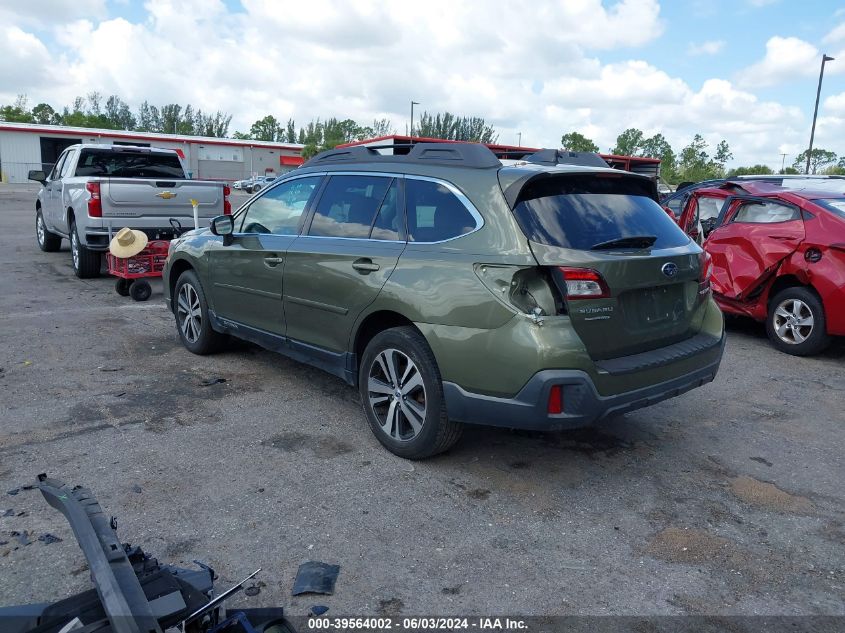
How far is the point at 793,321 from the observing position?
6930 mm

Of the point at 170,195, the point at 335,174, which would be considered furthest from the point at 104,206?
the point at 335,174

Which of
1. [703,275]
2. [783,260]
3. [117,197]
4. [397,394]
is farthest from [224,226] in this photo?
[783,260]

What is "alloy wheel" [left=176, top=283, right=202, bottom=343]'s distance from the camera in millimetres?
6289

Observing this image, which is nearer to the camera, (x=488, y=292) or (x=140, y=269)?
(x=488, y=292)

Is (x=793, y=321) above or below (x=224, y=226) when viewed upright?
below

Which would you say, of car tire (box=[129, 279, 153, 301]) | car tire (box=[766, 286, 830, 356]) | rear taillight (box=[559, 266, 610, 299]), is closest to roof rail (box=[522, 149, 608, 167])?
rear taillight (box=[559, 266, 610, 299])

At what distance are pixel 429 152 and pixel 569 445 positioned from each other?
6.90 feet

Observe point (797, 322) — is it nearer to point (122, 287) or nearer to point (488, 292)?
point (488, 292)

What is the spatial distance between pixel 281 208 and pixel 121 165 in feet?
23.3

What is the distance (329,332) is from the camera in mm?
4594

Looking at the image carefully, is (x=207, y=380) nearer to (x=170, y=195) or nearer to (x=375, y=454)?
(x=375, y=454)

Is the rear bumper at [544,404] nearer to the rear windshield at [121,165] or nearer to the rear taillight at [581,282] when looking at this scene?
the rear taillight at [581,282]

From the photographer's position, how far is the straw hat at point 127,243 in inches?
340

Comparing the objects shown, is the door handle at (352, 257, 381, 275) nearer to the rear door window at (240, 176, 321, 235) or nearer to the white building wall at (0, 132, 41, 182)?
the rear door window at (240, 176, 321, 235)
